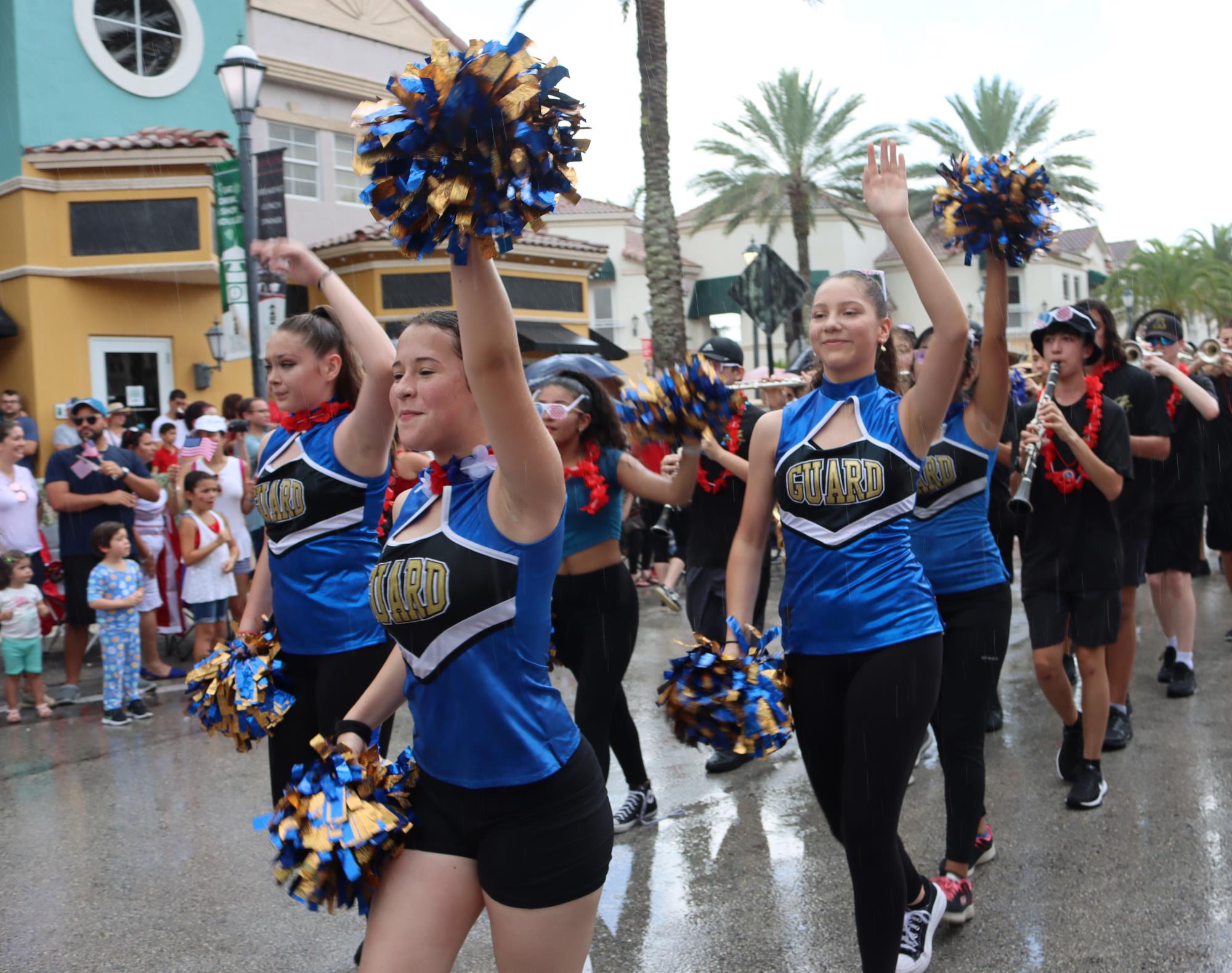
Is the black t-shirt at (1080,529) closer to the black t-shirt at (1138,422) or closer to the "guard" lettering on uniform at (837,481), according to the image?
the black t-shirt at (1138,422)

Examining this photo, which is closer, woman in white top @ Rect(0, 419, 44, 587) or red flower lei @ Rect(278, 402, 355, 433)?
red flower lei @ Rect(278, 402, 355, 433)

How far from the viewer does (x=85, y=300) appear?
637 inches

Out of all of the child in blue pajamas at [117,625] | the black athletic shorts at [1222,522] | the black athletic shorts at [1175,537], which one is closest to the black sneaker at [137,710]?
the child in blue pajamas at [117,625]

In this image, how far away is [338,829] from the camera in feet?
7.72

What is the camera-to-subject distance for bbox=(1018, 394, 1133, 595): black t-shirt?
18.1 feet

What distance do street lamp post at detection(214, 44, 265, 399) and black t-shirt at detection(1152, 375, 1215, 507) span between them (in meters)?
7.76

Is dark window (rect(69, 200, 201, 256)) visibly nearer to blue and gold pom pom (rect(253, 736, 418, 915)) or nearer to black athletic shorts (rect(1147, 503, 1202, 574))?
black athletic shorts (rect(1147, 503, 1202, 574))

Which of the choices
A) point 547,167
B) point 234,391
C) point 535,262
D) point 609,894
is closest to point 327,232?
point 535,262

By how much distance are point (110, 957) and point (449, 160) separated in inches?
134

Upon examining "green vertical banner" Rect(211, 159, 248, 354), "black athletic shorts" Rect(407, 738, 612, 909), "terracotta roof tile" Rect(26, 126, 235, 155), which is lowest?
"black athletic shorts" Rect(407, 738, 612, 909)

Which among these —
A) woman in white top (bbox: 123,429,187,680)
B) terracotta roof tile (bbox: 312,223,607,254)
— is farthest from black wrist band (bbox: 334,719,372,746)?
terracotta roof tile (bbox: 312,223,607,254)

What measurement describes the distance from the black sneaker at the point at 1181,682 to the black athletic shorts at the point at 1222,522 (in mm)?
1664

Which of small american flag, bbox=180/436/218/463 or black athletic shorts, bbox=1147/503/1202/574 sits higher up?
small american flag, bbox=180/436/218/463

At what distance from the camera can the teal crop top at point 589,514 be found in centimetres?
480
